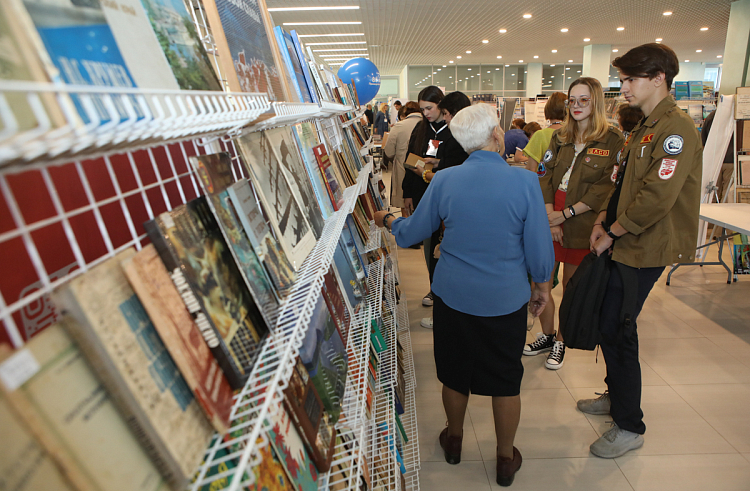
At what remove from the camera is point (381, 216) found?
80.8 inches

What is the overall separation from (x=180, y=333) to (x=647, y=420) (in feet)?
8.68

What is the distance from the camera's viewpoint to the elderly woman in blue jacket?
1.63 metres

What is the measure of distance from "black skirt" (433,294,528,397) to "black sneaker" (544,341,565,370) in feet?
3.74

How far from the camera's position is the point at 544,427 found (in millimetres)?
2342

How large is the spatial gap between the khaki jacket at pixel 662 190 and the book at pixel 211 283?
175 cm

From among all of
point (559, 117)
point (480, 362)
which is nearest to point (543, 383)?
point (480, 362)

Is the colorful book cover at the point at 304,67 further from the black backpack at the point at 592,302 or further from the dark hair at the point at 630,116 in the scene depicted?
the dark hair at the point at 630,116

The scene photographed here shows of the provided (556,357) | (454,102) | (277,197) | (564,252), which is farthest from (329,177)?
(556,357)

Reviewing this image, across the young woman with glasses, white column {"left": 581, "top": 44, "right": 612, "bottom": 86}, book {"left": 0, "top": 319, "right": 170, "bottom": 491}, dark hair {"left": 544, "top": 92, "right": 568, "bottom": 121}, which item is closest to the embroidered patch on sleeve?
the young woman with glasses

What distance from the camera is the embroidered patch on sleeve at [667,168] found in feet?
5.78

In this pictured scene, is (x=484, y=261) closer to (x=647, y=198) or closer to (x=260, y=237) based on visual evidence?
(x=647, y=198)

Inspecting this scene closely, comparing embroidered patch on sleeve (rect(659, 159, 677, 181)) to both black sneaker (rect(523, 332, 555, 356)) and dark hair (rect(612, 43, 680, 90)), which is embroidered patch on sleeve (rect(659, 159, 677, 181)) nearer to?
dark hair (rect(612, 43, 680, 90))

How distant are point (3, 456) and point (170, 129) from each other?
1.37 ft

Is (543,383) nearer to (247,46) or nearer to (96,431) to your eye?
(247,46)
